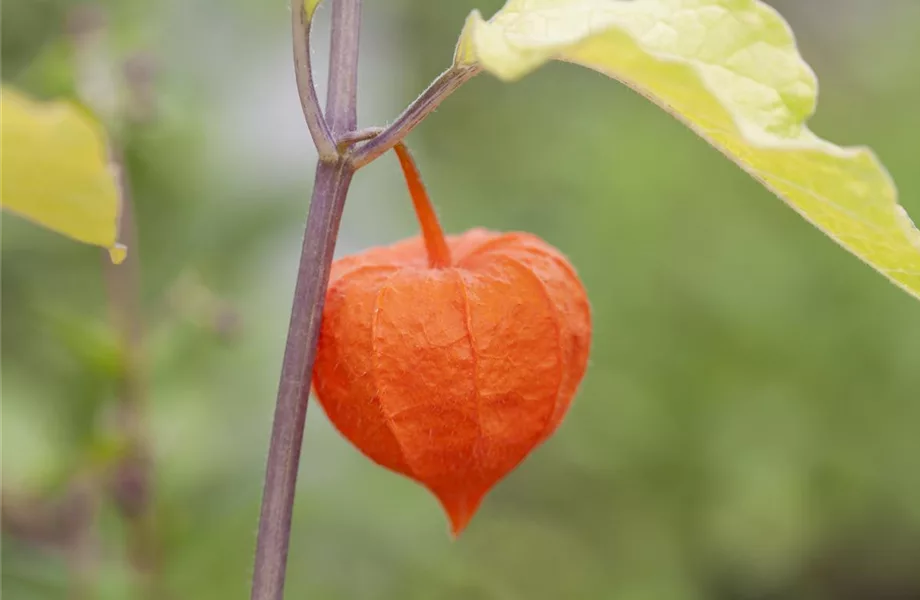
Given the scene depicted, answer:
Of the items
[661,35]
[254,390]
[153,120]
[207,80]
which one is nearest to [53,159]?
[661,35]

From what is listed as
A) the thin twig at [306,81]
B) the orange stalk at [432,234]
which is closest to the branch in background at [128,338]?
the orange stalk at [432,234]

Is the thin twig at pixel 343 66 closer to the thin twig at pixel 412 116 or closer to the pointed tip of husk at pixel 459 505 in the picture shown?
the thin twig at pixel 412 116

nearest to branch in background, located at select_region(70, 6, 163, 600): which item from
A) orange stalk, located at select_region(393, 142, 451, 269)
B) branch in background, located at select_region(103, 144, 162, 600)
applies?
branch in background, located at select_region(103, 144, 162, 600)

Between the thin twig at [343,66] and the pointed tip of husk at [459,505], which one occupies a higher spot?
the thin twig at [343,66]

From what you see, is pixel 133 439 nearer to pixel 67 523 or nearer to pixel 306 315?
pixel 67 523

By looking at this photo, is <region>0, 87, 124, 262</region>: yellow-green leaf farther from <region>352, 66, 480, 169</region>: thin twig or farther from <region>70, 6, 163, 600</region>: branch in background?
<region>70, 6, 163, 600</region>: branch in background
